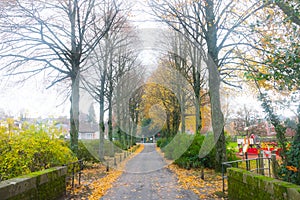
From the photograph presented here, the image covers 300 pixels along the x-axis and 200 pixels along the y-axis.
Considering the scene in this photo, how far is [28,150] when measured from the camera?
21.3ft

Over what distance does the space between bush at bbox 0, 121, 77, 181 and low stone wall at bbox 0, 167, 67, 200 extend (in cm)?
47

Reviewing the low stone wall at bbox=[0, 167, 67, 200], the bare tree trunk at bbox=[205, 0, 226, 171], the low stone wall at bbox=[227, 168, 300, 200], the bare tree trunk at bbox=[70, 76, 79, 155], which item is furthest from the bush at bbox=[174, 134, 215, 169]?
the low stone wall at bbox=[0, 167, 67, 200]

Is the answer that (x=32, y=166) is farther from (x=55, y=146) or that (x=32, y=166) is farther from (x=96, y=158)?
(x=96, y=158)

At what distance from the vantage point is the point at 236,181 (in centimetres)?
638

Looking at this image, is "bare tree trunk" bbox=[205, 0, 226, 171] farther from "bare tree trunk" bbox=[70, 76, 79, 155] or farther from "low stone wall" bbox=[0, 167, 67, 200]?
"low stone wall" bbox=[0, 167, 67, 200]

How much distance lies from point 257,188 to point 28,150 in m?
5.13

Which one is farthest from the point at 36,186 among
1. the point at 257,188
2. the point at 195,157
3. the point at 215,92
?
the point at 195,157

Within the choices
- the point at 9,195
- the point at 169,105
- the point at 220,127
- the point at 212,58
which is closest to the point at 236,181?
the point at 9,195

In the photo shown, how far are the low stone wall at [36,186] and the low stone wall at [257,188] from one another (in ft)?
14.2

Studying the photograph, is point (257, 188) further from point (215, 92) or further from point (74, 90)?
point (74, 90)

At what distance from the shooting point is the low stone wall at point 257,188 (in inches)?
168

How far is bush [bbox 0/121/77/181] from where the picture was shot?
593cm

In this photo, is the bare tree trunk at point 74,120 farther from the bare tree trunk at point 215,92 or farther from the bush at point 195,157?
the bare tree trunk at point 215,92

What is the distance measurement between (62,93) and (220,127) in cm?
1064
